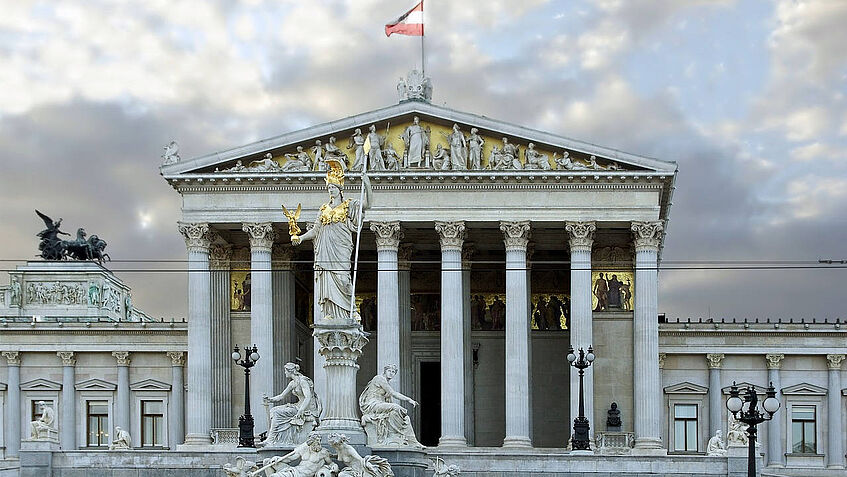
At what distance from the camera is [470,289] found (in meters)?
78.4

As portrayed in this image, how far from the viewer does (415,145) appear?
237 ft

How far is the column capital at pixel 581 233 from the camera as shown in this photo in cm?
7138

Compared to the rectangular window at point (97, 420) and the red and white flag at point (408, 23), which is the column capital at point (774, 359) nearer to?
the red and white flag at point (408, 23)

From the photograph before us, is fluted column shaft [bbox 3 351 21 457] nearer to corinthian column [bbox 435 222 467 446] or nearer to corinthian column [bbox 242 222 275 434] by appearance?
corinthian column [bbox 242 222 275 434]

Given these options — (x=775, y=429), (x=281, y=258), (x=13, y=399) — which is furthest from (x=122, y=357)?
(x=775, y=429)

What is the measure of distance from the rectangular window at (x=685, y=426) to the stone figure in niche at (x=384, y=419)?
42.5m

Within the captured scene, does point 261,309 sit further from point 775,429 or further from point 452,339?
point 775,429

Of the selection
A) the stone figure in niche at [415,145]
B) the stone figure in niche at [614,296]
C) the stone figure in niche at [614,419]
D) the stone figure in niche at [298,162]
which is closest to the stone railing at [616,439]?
the stone figure in niche at [614,419]

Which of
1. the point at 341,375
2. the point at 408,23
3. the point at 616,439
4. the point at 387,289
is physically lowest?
the point at 616,439

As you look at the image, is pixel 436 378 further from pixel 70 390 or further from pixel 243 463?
pixel 243 463

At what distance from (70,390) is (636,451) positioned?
30.4 metres

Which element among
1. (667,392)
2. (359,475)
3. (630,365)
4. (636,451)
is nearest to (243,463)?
(359,475)

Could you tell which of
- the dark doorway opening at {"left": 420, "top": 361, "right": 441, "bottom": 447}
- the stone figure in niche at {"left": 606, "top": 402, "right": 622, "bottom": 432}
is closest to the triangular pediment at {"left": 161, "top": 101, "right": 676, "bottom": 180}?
the stone figure in niche at {"left": 606, "top": 402, "right": 622, "bottom": 432}

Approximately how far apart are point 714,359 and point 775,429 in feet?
14.8
